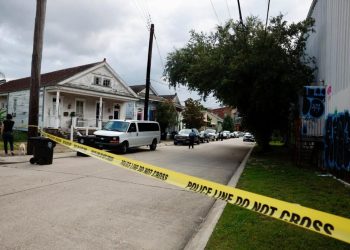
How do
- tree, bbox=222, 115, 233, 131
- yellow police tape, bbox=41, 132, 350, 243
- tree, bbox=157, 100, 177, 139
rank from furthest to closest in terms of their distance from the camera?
tree, bbox=222, 115, 233, 131, tree, bbox=157, 100, 177, 139, yellow police tape, bbox=41, 132, 350, 243

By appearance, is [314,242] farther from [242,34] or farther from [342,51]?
[242,34]

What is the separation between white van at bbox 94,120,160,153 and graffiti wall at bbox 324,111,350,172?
418 inches

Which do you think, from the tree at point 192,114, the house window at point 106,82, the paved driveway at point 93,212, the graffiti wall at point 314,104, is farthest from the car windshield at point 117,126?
the tree at point 192,114

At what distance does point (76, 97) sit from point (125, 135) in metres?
13.7

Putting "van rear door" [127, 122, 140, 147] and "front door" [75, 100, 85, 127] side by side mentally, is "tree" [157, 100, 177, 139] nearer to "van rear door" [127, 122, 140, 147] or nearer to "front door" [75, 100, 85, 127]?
"front door" [75, 100, 85, 127]

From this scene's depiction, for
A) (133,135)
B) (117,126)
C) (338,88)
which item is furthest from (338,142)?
(117,126)

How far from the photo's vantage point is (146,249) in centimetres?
480

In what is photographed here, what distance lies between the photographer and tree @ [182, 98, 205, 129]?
2069 inches

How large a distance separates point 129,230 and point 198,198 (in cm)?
325

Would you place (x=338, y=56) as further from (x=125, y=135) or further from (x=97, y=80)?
(x=97, y=80)

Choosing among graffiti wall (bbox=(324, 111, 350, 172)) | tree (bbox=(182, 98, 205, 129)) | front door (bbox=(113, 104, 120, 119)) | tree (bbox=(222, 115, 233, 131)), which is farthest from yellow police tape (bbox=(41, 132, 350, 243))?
tree (bbox=(222, 115, 233, 131))

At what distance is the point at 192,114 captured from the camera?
52562 mm

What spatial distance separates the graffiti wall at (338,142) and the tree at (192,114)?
38.0 m

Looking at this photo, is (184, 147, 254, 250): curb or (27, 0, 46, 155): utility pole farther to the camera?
(27, 0, 46, 155): utility pole
